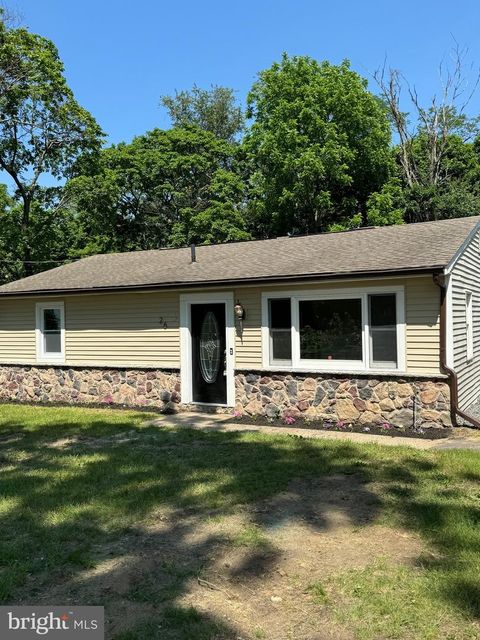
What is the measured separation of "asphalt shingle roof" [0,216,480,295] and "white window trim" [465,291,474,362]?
1.10m

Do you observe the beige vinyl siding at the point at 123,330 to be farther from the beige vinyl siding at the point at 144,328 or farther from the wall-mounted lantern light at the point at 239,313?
the wall-mounted lantern light at the point at 239,313

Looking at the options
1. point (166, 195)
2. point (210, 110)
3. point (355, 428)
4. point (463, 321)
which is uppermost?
point (210, 110)

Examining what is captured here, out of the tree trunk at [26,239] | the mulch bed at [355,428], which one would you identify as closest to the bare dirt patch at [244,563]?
the mulch bed at [355,428]

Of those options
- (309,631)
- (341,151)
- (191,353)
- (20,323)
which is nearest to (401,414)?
(191,353)

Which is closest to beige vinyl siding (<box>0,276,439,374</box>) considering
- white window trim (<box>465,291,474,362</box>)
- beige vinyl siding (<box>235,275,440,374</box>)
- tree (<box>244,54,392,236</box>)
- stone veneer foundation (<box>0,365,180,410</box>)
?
beige vinyl siding (<box>235,275,440,374</box>)

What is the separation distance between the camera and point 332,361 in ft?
29.2

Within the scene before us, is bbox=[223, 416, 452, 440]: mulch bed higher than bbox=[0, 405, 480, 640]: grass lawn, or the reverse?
bbox=[0, 405, 480, 640]: grass lawn

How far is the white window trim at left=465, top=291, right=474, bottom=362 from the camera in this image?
9.19 m

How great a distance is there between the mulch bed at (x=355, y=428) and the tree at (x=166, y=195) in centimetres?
1586

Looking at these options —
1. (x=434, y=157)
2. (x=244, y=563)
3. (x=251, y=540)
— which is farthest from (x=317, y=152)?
(x=244, y=563)

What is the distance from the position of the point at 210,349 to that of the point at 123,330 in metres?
2.08

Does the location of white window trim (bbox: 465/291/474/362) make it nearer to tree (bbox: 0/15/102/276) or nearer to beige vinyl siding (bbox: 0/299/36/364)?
beige vinyl siding (bbox: 0/299/36/364)

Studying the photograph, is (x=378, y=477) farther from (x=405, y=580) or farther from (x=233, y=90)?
(x=233, y=90)

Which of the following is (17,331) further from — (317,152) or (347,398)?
(317,152)
